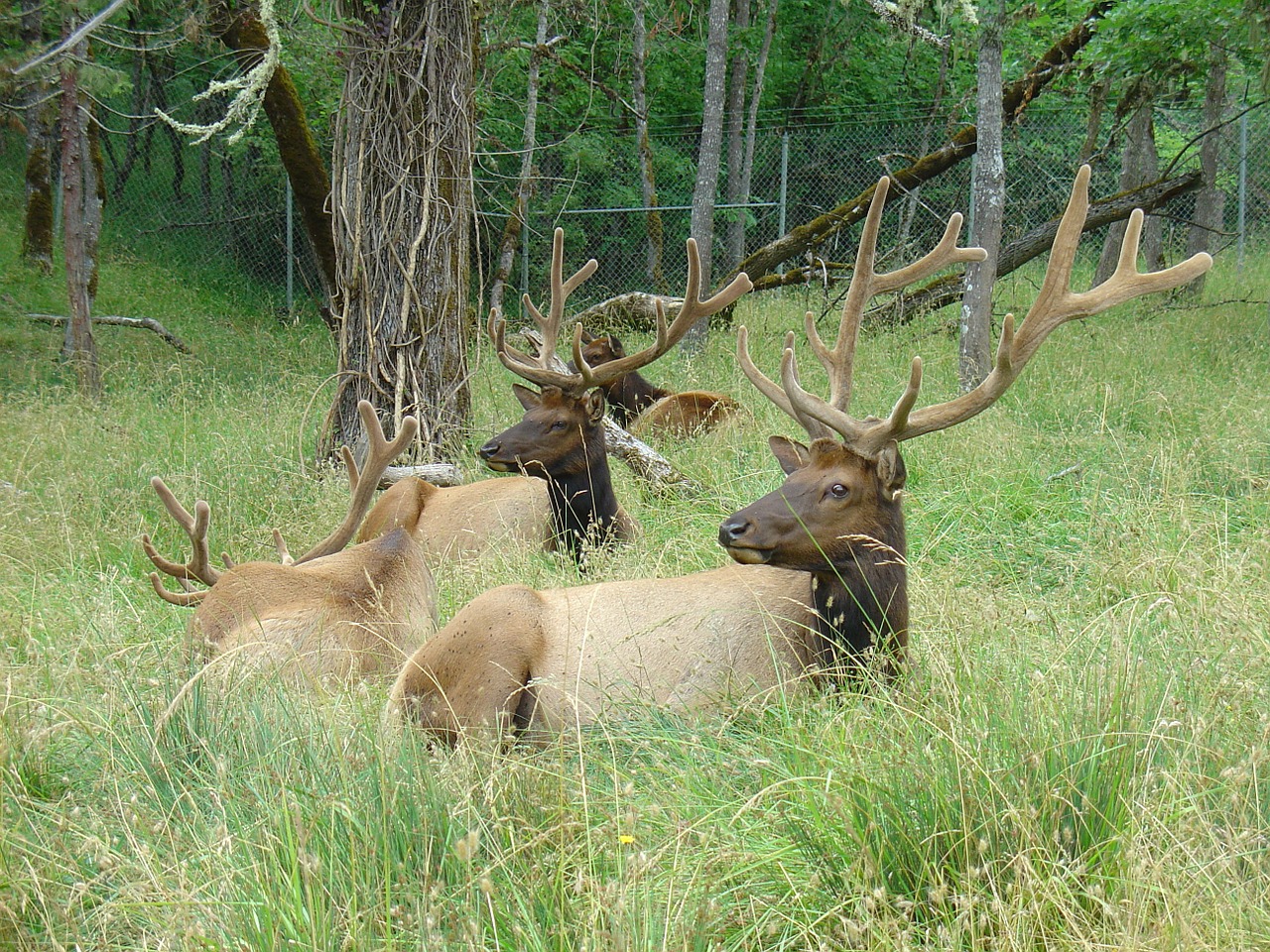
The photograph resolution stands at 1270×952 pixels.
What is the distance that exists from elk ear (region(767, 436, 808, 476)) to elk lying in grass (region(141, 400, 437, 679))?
1438mm

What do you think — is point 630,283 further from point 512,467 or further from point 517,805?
point 517,805

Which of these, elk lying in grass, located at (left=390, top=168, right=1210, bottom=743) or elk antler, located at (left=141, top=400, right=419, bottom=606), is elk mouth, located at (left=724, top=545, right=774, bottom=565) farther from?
elk antler, located at (left=141, top=400, right=419, bottom=606)

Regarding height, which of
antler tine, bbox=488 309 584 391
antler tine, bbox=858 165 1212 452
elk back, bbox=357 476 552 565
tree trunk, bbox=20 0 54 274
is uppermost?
tree trunk, bbox=20 0 54 274

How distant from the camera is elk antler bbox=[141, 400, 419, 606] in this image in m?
4.94

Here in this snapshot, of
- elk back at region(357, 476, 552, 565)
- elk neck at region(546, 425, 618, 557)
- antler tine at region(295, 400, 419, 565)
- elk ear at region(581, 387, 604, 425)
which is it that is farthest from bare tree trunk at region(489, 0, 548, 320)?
antler tine at region(295, 400, 419, 565)

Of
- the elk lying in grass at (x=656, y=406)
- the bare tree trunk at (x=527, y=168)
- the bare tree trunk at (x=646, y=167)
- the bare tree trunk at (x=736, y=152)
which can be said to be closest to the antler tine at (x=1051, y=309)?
the elk lying in grass at (x=656, y=406)

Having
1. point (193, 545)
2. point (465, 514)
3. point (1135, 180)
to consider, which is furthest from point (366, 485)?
point (1135, 180)

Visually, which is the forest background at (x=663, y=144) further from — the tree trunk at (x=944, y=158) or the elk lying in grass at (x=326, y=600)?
the elk lying in grass at (x=326, y=600)

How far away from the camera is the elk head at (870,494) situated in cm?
414

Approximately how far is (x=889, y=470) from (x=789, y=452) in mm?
473

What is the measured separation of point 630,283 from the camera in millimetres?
16594

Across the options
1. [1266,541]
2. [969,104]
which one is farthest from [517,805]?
[969,104]

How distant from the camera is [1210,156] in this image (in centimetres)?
1212

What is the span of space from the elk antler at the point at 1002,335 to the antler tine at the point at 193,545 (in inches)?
90.2
